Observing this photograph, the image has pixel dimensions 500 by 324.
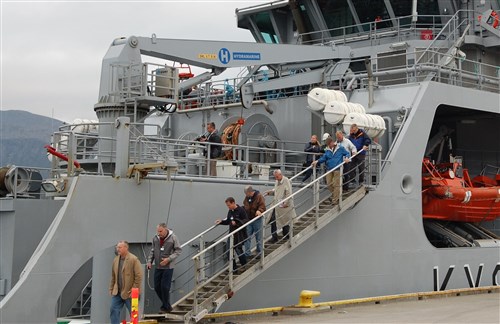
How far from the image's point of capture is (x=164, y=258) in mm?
11094

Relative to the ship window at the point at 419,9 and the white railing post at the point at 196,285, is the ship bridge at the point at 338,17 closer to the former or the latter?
the ship window at the point at 419,9

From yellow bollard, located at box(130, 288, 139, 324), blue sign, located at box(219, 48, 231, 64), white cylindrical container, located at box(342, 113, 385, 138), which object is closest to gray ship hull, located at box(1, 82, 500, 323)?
white cylindrical container, located at box(342, 113, 385, 138)

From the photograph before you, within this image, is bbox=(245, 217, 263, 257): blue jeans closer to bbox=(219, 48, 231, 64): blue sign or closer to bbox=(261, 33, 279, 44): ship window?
bbox=(219, 48, 231, 64): blue sign

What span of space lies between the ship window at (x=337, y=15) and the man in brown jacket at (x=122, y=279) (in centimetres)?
1229

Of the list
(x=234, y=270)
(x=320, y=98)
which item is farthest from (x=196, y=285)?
(x=320, y=98)

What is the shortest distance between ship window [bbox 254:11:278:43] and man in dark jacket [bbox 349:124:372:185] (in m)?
8.97

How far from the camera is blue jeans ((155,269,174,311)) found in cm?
1112

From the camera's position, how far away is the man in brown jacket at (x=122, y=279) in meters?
10.1

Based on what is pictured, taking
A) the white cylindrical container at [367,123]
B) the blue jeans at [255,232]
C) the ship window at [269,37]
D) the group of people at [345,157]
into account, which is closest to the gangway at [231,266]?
the blue jeans at [255,232]

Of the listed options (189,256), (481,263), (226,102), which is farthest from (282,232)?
(226,102)

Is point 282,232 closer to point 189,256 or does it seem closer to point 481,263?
point 189,256

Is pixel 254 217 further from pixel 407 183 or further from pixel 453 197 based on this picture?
pixel 453 197

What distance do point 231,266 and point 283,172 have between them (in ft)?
12.0

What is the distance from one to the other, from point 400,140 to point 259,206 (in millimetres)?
4339
